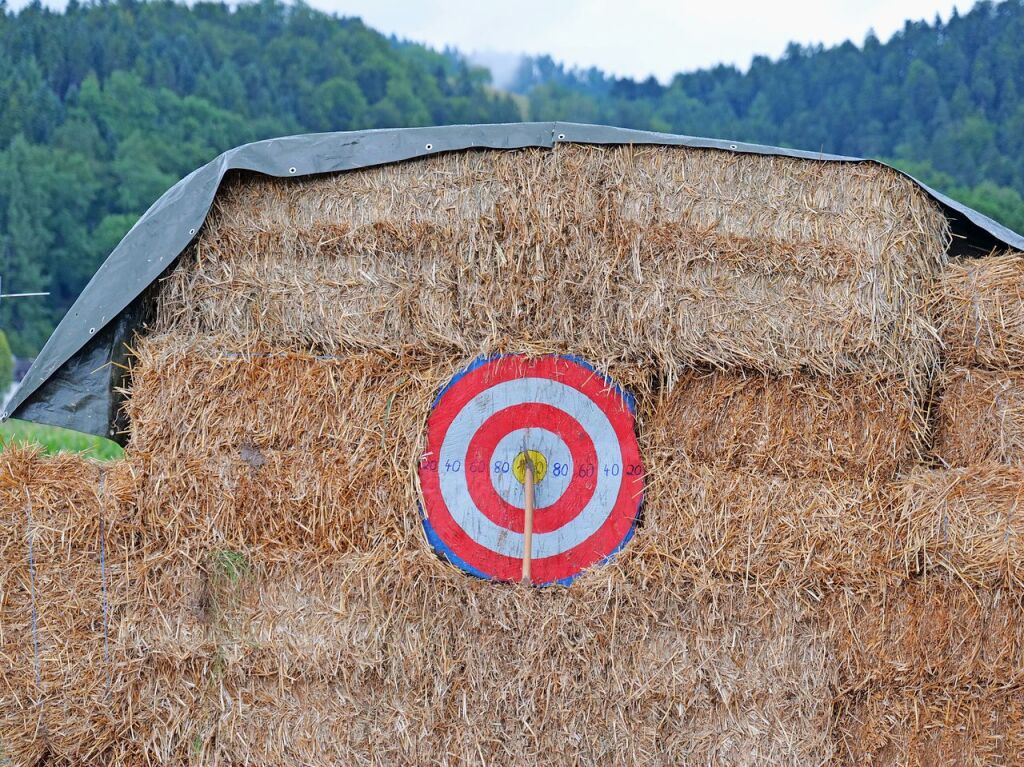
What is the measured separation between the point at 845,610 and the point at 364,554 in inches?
71.7

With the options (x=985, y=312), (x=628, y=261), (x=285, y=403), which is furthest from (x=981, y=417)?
(x=285, y=403)

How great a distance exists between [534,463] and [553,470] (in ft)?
0.26

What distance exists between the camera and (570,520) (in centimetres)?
369

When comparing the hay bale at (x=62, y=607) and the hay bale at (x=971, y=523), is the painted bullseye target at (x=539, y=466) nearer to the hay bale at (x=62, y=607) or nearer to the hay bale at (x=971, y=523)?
the hay bale at (x=971, y=523)

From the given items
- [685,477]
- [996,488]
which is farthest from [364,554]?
[996,488]

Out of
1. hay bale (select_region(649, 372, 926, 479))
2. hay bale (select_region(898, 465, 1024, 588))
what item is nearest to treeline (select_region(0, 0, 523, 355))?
hay bale (select_region(649, 372, 926, 479))

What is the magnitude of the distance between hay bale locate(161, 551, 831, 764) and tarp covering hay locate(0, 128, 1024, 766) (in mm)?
11

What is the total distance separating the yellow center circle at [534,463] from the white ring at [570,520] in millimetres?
198

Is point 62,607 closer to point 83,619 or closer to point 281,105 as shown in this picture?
point 83,619

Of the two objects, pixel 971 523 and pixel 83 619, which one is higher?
pixel 971 523

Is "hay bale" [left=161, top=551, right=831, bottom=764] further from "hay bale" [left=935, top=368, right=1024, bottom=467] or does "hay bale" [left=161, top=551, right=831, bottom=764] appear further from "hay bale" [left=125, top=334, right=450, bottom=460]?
"hay bale" [left=935, top=368, right=1024, bottom=467]

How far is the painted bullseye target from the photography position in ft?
12.0

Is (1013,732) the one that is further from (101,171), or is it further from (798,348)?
(101,171)

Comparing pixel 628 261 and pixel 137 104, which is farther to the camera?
pixel 137 104
